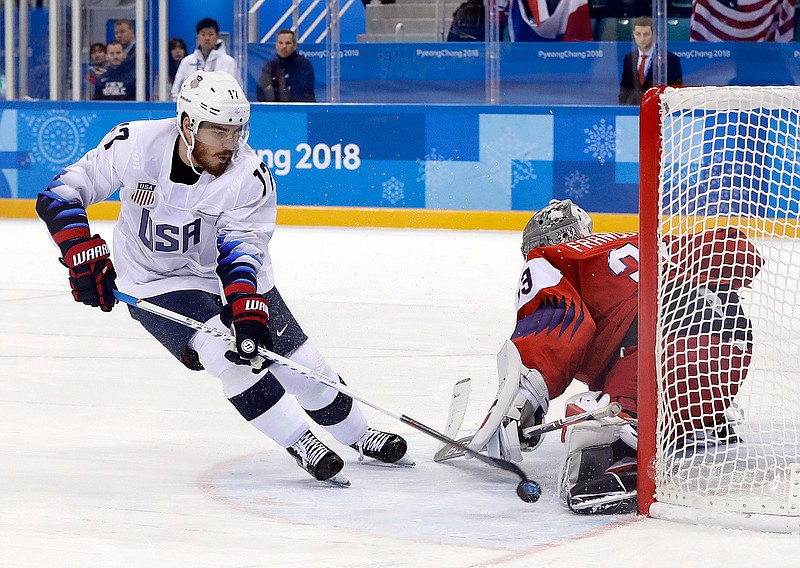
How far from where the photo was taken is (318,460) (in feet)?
9.88

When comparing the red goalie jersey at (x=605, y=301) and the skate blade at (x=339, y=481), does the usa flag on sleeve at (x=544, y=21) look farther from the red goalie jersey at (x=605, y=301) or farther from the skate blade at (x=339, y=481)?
the skate blade at (x=339, y=481)

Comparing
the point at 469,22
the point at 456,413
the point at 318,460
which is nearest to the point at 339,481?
the point at 318,460

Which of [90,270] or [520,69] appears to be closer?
[90,270]

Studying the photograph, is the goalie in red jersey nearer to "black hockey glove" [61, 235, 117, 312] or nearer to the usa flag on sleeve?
"black hockey glove" [61, 235, 117, 312]

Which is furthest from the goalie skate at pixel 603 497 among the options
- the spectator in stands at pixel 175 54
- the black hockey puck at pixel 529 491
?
the spectator in stands at pixel 175 54

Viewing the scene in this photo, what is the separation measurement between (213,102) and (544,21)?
6.49m

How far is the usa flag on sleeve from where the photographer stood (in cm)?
919

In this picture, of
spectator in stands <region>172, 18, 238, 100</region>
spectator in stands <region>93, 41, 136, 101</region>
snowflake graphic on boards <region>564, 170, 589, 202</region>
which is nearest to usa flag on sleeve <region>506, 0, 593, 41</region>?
snowflake graphic on boards <region>564, 170, 589, 202</region>

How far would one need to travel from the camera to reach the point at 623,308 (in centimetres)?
306

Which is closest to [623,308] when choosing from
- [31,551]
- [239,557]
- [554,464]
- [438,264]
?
[554,464]

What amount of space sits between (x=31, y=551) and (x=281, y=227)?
691 cm

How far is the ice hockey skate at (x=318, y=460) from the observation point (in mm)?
2996

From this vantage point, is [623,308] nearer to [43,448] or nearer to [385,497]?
[385,497]

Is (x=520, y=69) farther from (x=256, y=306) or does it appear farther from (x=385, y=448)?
(x=256, y=306)
